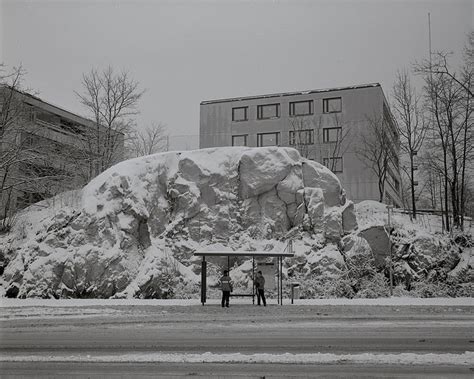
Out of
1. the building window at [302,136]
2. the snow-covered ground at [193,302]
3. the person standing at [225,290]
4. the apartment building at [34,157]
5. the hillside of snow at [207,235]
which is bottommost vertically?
the snow-covered ground at [193,302]

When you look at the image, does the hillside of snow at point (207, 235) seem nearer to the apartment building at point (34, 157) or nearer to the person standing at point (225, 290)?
the apartment building at point (34, 157)

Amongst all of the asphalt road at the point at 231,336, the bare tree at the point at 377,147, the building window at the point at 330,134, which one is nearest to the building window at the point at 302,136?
the building window at the point at 330,134

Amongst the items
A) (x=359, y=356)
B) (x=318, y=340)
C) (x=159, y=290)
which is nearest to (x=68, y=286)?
(x=159, y=290)

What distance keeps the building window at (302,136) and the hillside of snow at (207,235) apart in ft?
72.4

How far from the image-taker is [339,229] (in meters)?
29.7

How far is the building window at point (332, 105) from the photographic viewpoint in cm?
5600

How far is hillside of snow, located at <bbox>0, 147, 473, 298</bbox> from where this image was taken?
26.2 meters

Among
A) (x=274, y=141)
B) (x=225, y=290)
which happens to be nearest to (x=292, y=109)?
(x=274, y=141)

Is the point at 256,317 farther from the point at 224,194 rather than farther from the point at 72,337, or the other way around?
the point at 224,194

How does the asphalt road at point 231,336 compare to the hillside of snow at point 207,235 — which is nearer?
the asphalt road at point 231,336

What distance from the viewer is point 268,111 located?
59.0 metres

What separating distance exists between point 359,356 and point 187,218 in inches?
767

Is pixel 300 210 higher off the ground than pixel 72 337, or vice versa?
pixel 300 210

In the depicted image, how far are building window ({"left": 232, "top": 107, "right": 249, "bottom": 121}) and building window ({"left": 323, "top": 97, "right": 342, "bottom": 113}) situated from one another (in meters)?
8.89
